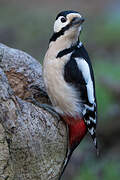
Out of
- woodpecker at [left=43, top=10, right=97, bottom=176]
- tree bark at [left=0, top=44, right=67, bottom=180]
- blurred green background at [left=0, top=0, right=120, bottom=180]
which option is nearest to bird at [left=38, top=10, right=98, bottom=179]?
woodpecker at [left=43, top=10, right=97, bottom=176]

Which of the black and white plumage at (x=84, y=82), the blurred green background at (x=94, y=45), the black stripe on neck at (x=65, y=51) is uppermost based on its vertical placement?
the black stripe on neck at (x=65, y=51)

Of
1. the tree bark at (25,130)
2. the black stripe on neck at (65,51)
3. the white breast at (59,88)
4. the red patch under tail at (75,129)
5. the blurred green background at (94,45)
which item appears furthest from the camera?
the blurred green background at (94,45)

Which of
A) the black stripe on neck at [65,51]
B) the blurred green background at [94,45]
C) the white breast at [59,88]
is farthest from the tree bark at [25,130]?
the blurred green background at [94,45]

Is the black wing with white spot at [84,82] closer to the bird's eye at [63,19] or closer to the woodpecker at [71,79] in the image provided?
the woodpecker at [71,79]

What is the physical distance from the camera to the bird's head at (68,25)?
4.27 m

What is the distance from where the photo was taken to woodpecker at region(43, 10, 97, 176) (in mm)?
4176

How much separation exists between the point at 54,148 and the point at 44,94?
2.33 ft

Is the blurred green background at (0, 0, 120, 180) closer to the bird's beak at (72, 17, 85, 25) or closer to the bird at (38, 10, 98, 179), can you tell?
the bird at (38, 10, 98, 179)

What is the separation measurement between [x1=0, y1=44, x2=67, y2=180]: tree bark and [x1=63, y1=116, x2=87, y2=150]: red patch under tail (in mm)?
113

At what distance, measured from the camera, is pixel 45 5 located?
13.9 meters

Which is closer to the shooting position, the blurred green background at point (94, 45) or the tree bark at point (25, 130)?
the tree bark at point (25, 130)

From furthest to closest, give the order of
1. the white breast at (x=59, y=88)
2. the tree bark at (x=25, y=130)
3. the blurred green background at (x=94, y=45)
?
the blurred green background at (x=94, y=45)
the white breast at (x=59, y=88)
the tree bark at (x=25, y=130)

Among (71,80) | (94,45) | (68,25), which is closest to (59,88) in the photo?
(71,80)

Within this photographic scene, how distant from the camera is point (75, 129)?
160 inches
